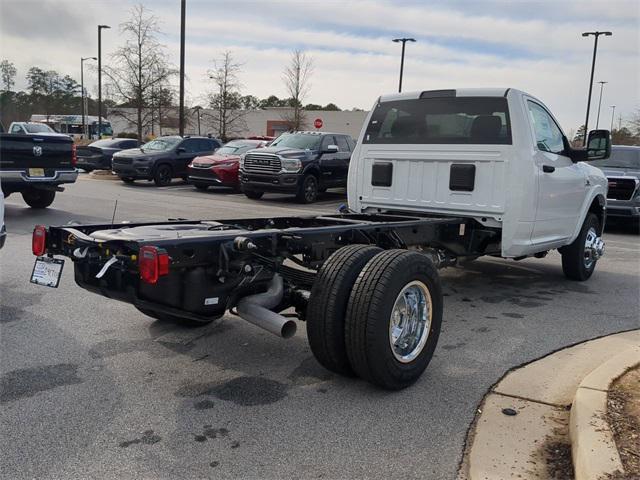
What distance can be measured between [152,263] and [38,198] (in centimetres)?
1097

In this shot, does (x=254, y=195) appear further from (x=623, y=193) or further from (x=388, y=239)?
(x=388, y=239)

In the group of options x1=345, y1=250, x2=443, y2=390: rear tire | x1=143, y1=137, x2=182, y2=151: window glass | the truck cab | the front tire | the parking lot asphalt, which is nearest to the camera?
the parking lot asphalt

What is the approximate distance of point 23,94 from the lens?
6938 cm

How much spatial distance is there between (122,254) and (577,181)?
17.7ft

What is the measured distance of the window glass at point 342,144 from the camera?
698 inches

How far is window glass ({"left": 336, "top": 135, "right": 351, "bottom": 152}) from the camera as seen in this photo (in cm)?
1772

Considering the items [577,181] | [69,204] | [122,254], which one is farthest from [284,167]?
[122,254]

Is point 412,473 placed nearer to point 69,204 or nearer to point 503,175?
point 503,175

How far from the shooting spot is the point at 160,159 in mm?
20141

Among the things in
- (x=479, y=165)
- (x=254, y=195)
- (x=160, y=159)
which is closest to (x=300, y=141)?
(x=254, y=195)

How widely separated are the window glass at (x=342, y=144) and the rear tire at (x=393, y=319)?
1372 centimetres

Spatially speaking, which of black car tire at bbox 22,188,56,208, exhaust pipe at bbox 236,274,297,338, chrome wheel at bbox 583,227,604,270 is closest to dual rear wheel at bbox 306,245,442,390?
exhaust pipe at bbox 236,274,297,338

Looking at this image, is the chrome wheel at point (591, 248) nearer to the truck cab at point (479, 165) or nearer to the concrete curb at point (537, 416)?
the truck cab at point (479, 165)

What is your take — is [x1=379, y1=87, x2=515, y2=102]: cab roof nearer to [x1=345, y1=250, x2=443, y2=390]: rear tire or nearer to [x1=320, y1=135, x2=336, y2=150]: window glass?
[x1=345, y1=250, x2=443, y2=390]: rear tire
